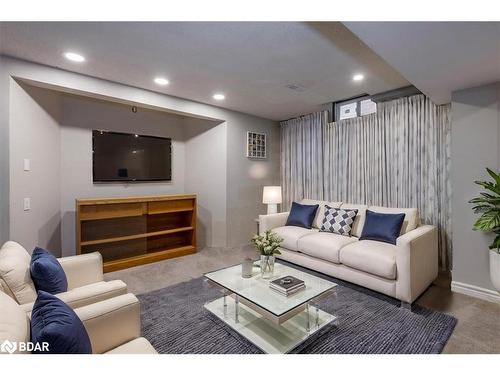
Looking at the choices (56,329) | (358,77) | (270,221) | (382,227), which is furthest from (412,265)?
(56,329)

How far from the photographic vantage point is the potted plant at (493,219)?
2.20 m

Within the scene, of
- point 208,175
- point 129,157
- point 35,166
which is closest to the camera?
point 35,166

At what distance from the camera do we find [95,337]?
48.3 inches

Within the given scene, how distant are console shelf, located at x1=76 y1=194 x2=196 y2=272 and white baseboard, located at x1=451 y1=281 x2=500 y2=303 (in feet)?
11.3

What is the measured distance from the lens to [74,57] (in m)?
2.43

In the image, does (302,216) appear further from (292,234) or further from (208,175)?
(208,175)

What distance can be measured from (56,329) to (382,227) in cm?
299

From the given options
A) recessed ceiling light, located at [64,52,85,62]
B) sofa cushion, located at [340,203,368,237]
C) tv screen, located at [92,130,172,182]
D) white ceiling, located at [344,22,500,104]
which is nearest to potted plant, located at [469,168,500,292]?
white ceiling, located at [344,22,500,104]

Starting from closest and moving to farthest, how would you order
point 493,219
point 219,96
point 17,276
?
point 17,276, point 493,219, point 219,96

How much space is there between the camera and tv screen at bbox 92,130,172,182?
3.66 meters

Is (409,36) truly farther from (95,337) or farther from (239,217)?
(239,217)

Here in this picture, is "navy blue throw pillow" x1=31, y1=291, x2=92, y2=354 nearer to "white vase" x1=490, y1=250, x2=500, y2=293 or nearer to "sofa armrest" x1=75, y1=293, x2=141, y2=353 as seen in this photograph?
"sofa armrest" x1=75, y1=293, x2=141, y2=353

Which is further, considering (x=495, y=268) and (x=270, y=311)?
(x=495, y=268)
